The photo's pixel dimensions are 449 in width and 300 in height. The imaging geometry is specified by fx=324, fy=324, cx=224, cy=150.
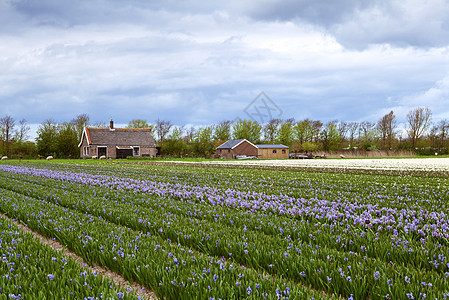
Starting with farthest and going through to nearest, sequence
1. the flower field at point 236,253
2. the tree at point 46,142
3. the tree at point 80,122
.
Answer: the tree at point 80,122, the tree at point 46,142, the flower field at point 236,253

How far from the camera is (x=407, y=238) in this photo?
5.85 metres

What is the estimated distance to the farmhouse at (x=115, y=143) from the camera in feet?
209

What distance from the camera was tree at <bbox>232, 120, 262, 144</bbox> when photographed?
87.0 meters

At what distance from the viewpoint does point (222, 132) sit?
87.7 metres

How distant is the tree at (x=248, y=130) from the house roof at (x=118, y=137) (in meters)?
26.3

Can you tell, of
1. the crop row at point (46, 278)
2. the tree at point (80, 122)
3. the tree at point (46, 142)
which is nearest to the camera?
the crop row at point (46, 278)

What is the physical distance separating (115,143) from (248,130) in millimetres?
35849

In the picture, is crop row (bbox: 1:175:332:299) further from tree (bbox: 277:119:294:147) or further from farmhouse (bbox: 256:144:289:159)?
tree (bbox: 277:119:294:147)

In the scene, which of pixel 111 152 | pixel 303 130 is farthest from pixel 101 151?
pixel 303 130

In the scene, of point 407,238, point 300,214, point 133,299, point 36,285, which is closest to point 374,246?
point 407,238

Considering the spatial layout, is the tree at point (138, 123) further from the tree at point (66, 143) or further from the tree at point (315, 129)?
the tree at point (315, 129)

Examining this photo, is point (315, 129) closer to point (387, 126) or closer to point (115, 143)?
point (387, 126)

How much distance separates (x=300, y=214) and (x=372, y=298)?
13.7ft

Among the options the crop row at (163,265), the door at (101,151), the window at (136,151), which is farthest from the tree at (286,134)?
the crop row at (163,265)
